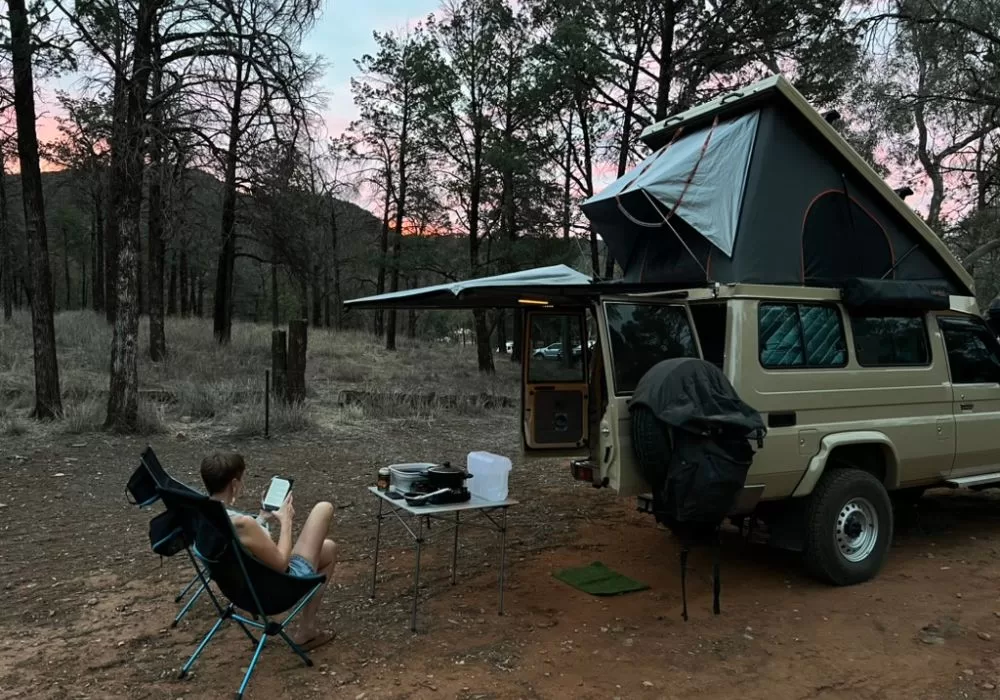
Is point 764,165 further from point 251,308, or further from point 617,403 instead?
point 251,308

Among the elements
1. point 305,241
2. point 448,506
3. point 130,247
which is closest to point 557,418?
point 448,506

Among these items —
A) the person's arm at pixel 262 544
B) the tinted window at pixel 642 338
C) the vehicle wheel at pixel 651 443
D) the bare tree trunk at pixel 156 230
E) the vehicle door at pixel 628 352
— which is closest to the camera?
the person's arm at pixel 262 544

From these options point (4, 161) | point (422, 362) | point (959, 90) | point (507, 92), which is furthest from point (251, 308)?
point (959, 90)

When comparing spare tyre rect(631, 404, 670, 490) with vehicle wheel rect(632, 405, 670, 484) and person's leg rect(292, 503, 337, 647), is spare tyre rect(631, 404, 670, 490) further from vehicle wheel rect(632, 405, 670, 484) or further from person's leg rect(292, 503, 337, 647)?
person's leg rect(292, 503, 337, 647)

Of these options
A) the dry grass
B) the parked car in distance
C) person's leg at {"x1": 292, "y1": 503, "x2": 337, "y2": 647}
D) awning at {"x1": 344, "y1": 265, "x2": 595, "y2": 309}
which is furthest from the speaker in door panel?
the dry grass

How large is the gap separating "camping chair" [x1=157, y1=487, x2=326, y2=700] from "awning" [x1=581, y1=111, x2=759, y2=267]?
3396 mm

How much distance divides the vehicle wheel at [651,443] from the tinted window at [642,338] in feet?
1.21

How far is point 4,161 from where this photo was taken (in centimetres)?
1188

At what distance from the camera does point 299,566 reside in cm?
385

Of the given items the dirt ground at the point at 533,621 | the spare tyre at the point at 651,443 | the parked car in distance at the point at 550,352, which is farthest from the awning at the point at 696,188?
the dirt ground at the point at 533,621

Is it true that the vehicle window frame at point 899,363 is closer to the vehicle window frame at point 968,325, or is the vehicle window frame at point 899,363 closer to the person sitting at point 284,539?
the vehicle window frame at point 968,325

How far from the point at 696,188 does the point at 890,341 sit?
6.06 ft

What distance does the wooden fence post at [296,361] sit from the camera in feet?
38.7

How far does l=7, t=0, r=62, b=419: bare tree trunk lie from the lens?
1024 cm
